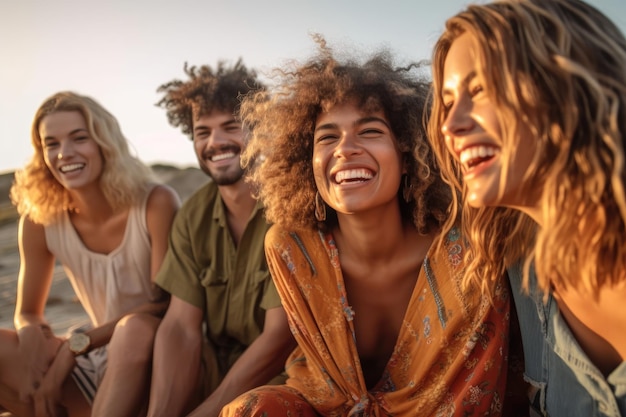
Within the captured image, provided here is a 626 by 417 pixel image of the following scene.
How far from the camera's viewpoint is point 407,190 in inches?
112

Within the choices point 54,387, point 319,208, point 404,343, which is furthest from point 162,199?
point 404,343

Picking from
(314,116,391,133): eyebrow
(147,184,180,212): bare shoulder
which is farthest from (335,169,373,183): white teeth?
(147,184,180,212): bare shoulder

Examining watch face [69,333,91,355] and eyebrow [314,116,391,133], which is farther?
watch face [69,333,91,355]

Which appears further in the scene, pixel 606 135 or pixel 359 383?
pixel 359 383

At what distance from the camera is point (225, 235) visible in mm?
Answer: 3541

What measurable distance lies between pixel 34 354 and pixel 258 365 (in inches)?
53.2

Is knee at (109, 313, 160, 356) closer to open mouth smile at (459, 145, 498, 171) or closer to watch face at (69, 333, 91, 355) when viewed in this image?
watch face at (69, 333, 91, 355)

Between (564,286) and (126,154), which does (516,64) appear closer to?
(564,286)

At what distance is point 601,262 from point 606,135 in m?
0.39

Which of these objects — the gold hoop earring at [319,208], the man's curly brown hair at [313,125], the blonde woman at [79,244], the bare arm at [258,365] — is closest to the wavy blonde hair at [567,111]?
the man's curly brown hair at [313,125]

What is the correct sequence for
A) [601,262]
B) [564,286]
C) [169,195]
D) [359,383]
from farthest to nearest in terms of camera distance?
[169,195] → [359,383] → [564,286] → [601,262]

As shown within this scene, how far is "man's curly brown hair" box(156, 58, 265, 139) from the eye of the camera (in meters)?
3.74

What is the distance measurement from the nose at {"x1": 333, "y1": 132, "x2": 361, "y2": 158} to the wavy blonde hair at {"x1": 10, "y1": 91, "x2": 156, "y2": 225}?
1.60 m

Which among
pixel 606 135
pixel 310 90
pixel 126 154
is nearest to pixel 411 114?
pixel 310 90
